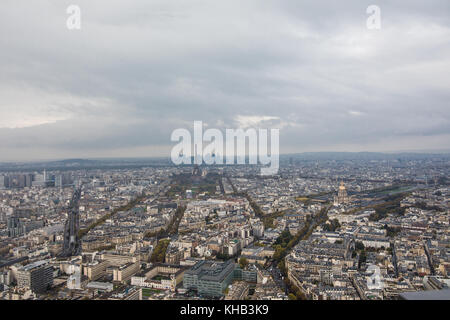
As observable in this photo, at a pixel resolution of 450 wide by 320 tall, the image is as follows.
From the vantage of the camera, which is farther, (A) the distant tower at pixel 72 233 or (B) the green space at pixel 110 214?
(B) the green space at pixel 110 214

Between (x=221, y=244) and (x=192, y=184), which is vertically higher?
(x=192, y=184)

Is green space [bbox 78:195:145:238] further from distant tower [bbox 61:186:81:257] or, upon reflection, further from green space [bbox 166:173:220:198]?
green space [bbox 166:173:220:198]

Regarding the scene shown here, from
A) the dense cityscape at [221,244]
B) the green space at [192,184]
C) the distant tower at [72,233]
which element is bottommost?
the distant tower at [72,233]

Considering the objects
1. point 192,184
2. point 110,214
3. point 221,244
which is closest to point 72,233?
point 110,214

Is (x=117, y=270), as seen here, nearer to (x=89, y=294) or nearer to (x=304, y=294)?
(x=89, y=294)

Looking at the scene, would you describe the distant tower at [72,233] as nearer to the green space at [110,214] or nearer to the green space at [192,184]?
the green space at [110,214]

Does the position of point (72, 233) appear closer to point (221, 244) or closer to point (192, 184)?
point (221, 244)

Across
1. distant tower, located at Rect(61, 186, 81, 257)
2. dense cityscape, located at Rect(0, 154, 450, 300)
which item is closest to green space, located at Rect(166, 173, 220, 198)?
dense cityscape, located at Rect(0, 154, 450, 300)

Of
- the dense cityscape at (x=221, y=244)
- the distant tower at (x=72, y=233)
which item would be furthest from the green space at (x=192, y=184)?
the distant tower at (x=72, y=233)
